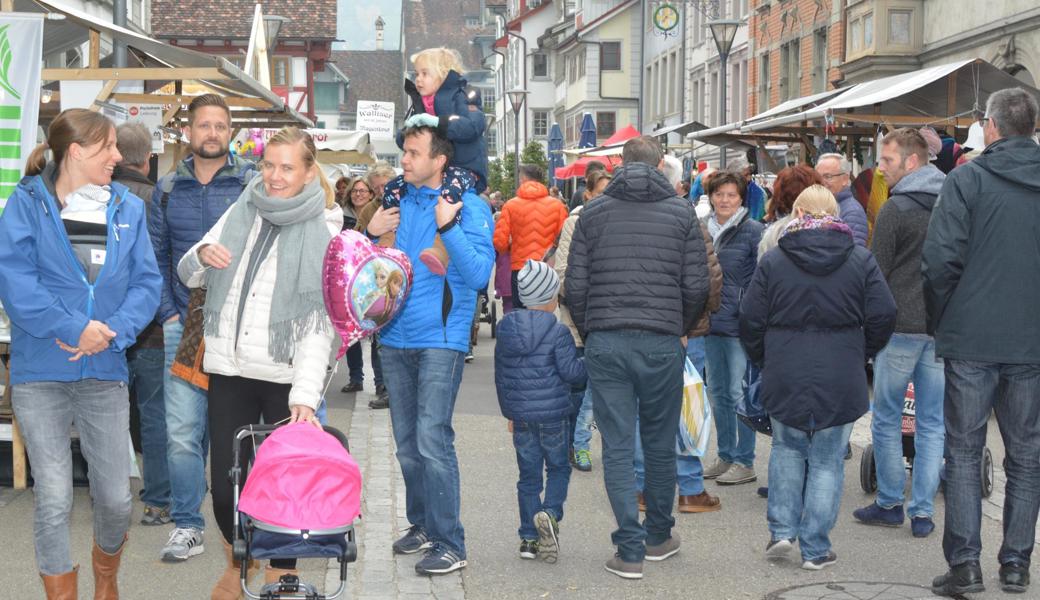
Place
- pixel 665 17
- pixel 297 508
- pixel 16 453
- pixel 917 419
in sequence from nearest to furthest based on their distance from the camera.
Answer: pixel 297 508
pixel 917 419
pixel 16 453
pixel 665 17

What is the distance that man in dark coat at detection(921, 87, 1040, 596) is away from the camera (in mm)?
6359

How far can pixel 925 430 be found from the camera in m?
7.62

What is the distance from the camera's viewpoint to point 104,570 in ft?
18.4

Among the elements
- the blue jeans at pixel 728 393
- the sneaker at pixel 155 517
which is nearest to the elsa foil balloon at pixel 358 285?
the sneaker at pixel 155 517

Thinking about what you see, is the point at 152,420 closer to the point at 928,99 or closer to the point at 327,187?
the point at 327,187

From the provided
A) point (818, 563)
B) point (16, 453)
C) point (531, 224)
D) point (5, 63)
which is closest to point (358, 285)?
point (818, 563)

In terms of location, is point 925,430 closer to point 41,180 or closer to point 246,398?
point 246,398

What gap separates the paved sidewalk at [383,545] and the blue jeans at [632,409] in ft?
2.72

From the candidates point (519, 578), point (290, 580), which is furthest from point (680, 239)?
point (290, 580)

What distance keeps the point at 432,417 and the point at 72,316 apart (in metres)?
1.82

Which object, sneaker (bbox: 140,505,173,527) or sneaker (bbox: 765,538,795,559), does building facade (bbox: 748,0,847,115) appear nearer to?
sneaker (bbox: 765,538,795,559)

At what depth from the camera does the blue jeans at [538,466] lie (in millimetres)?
6898

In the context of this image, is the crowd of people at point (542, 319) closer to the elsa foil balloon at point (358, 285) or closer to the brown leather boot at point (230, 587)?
the brown leather boot at point (230, 587)

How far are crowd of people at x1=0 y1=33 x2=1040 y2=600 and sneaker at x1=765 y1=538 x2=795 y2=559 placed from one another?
0.01 m
